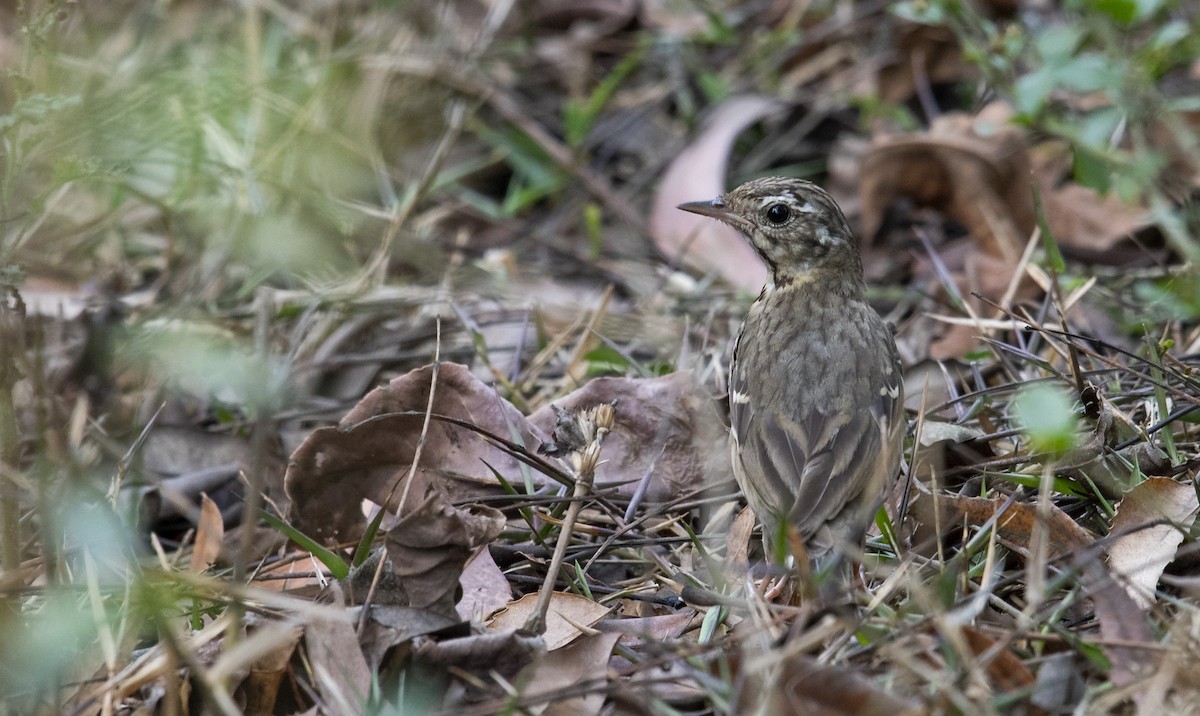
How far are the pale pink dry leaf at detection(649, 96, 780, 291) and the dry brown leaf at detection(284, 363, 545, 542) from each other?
2369mm

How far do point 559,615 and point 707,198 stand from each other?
387 cm

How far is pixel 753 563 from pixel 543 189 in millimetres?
4036

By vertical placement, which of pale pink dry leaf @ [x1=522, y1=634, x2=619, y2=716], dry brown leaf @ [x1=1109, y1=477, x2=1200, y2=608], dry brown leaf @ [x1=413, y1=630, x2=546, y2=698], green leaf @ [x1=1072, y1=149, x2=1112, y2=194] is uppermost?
green leaf @ [x1=1072, y1=149, x2=1112, y2=194]

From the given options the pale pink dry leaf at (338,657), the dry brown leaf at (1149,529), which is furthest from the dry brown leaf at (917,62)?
the pale pink dry leaf at (338,657)

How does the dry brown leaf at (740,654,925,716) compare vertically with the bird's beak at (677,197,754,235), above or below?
below

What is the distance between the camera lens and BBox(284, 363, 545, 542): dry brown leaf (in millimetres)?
4637

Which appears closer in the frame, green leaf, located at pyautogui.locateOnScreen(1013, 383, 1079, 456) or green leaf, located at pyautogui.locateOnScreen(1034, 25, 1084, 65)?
green leaf, located at pyautogui.locateOnScreen(1013, 383, 1079, 456)

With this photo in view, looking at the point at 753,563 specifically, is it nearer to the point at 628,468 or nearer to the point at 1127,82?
the point at 628,468

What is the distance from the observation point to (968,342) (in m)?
5.77

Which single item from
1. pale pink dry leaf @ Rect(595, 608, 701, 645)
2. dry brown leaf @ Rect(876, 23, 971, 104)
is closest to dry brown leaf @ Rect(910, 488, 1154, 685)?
pale pink dry leaf @ Rect(595, 608, 701, 645)

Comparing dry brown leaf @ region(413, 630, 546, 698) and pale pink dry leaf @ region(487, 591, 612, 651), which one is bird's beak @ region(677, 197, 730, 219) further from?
dry brown leaf @ region(413, 630, 546, 698)

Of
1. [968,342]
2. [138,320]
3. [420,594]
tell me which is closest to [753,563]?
[420,594]

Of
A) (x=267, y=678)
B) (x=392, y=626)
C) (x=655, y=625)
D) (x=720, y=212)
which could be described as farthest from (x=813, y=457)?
(x=267, y=678)

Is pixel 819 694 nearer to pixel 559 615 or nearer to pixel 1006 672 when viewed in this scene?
pixel 1006 672
